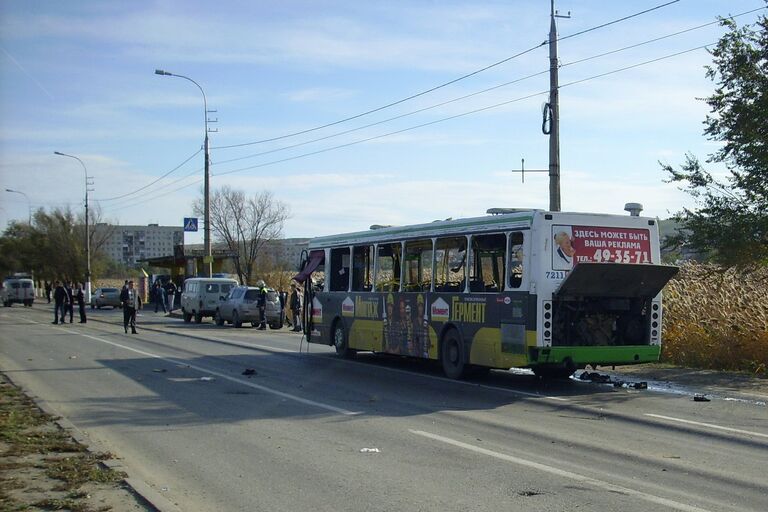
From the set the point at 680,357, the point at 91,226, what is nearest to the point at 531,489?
the point at 680,357

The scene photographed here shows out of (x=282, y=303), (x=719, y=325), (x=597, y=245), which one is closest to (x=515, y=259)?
(x=597, y=245)

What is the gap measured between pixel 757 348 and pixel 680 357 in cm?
192

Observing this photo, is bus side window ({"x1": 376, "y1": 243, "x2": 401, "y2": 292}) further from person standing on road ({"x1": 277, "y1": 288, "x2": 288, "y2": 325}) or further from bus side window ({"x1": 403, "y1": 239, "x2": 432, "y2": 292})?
person standing on road ({"x1": 277, "y1": 288, "x2": 288, "y2": 325})

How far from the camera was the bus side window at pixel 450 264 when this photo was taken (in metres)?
16.2

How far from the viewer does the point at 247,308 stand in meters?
37.0

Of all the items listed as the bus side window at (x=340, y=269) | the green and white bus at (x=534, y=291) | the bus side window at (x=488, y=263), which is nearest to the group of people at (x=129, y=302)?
the bus side window at (x=340, y=269)

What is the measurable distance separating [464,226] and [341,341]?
19.2 ft

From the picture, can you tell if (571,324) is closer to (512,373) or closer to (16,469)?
(512,373)

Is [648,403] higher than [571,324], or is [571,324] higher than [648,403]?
[571,324]

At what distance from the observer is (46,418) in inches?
440

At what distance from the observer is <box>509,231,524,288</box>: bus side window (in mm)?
14602

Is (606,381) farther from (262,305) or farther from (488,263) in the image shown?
(262,305)

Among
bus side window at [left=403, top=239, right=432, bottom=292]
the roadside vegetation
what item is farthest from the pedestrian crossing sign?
the roadside vegetation

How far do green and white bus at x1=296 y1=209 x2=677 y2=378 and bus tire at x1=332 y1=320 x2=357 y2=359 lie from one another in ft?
9.69
